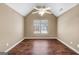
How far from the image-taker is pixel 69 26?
15.3 feet

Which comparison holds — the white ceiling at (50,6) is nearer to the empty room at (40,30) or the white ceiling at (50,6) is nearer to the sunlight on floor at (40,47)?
the empty room at (40,30)

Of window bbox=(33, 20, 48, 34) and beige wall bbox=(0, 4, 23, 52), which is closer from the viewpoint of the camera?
window bbox=(33, 20, 48, 34)

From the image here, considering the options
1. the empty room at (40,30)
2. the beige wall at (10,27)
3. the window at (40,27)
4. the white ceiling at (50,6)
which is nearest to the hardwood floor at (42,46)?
the empty room at (40,30)

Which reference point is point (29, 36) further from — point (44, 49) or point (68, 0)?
point (68, 0)

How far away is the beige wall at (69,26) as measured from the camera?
4.35 meters

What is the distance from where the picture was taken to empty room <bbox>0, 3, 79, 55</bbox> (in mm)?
3625

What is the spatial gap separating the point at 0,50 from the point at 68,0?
213cm

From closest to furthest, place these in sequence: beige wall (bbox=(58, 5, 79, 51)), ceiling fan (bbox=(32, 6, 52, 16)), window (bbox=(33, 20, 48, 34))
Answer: ceiling fan (bbox=(32, 6, 52, 16)), window (bbox=(33, 20, 48, 34)), beige wall (bbox=(58, 5, 79, 51))

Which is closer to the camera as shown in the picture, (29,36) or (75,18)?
(29,36)

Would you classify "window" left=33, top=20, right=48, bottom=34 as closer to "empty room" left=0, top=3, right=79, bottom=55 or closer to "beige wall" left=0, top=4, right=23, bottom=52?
"empty room" left=0, top=3, right=79, bottom=55

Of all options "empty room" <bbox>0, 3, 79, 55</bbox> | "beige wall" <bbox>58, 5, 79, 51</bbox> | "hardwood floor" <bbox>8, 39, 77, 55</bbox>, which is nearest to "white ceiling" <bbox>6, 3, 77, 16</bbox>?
"empty room" <bbox>0, 3, 79, 55</bbox>

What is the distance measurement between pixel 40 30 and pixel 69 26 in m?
1.37

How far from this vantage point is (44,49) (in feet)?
12.2

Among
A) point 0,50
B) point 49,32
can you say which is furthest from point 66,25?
point 0,50
